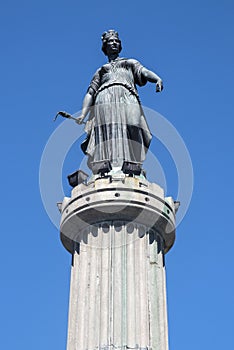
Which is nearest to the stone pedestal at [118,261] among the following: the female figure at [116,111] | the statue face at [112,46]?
the female figure at [116,111]

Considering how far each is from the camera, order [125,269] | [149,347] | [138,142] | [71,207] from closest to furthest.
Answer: [149,347] < [125,269] < [71,207] < [138,142]

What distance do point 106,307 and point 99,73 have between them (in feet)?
26.8

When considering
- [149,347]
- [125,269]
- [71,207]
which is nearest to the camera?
[149,347]

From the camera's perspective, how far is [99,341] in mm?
16047

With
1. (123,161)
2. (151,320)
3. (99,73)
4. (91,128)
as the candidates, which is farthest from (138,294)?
(99,73)

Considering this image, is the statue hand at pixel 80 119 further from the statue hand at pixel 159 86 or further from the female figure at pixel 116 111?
the statue hand at pixel 159 86

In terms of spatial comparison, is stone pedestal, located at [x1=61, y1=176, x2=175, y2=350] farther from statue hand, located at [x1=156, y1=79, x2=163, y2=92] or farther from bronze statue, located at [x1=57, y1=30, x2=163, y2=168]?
statue hand, located at [x1=156, y1=79, x2=163, y2=92]

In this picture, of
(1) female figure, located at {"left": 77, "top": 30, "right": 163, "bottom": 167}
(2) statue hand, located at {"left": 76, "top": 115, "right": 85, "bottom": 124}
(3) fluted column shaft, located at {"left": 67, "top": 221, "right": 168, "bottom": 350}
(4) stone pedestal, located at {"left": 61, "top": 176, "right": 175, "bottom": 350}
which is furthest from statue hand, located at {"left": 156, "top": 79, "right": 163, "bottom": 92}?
(3) fluted column shaft, located at {"left": 67, "top": 221, "right": 168, "bottom": 350}

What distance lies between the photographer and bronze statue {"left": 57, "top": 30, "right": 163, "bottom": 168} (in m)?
20.0

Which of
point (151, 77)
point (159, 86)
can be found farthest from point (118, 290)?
point (151, 77)

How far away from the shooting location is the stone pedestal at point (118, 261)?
1627cm

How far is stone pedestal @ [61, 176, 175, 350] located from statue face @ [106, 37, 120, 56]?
Result: 5.27 metres

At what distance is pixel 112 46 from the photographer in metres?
21.8

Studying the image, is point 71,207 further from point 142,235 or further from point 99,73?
point 99,73
